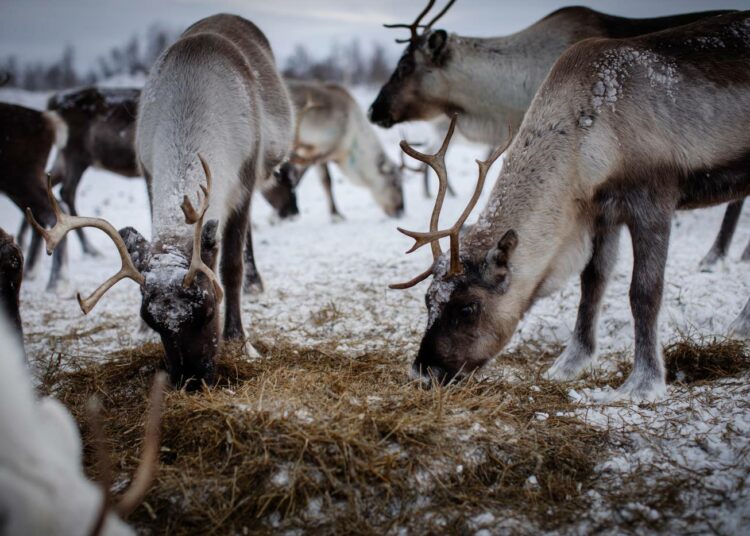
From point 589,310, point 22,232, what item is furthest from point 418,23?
point 22,232

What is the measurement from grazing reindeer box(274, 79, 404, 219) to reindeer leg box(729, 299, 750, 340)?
647cm

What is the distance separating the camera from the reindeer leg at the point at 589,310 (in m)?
3.33

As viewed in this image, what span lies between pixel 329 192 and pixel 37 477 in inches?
344

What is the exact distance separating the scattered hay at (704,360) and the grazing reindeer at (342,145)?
6650 mm

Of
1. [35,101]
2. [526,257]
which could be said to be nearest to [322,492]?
[526,257]

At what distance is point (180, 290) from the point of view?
2732 mm

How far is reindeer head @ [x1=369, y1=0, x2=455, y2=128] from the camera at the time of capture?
17.6 ft

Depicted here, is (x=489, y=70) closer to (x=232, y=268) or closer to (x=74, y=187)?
(x=232, y=268)

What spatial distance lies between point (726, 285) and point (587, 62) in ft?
7.87

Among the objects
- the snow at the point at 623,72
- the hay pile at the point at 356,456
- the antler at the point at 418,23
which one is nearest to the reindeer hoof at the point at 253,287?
the hay pile at the point at 356,456

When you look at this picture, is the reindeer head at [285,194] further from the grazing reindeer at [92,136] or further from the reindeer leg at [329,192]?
the grazing reindeer at [92,136]

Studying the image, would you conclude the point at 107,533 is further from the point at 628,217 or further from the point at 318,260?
the point at 318,260

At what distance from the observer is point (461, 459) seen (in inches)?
85.9

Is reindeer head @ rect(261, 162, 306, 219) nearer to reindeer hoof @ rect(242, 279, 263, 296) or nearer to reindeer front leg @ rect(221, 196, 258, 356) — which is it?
reindeer hoof @ rect(242, 279, 263, 296)
